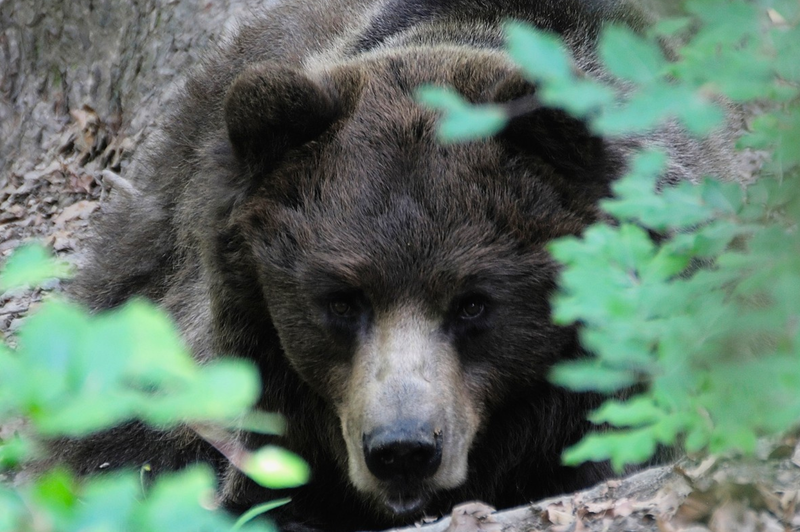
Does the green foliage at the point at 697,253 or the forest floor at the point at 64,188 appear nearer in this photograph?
the green foliage at the point at 697,253

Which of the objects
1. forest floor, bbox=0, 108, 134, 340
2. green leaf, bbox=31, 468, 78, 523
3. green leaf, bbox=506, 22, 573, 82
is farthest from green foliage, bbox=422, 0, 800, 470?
forest floor, bbox=0, 108, 134, 340

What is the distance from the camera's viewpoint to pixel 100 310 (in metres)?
6.68

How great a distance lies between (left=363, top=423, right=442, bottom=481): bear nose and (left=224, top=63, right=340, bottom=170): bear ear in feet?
4.64

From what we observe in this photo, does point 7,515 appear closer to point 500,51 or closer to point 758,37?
point 758,37

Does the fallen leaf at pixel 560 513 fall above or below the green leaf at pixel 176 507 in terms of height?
below

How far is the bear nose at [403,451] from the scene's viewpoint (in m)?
3.68

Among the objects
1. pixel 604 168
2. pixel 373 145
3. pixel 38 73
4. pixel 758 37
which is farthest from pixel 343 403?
pixel 38 73

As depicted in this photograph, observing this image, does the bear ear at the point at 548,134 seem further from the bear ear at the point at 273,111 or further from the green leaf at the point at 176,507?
the green leaf at the point at 176,507

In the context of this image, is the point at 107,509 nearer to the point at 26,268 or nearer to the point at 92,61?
the point at 26,268

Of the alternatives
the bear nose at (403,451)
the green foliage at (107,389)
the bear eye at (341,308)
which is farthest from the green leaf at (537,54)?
the bear eye at (341,308)

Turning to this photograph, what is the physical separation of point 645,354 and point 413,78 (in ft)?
8.21

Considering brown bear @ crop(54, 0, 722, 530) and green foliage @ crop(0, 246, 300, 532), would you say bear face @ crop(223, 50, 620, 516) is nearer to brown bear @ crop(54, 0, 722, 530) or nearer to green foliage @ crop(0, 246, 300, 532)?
brown bear @ crop(54, 0, 722, 530)

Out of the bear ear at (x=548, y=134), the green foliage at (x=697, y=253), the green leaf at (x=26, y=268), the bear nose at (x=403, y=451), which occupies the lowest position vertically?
the bear nose at (x=403, y=451)

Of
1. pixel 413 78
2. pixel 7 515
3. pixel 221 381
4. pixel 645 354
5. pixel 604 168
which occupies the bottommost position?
pixel 604 168
